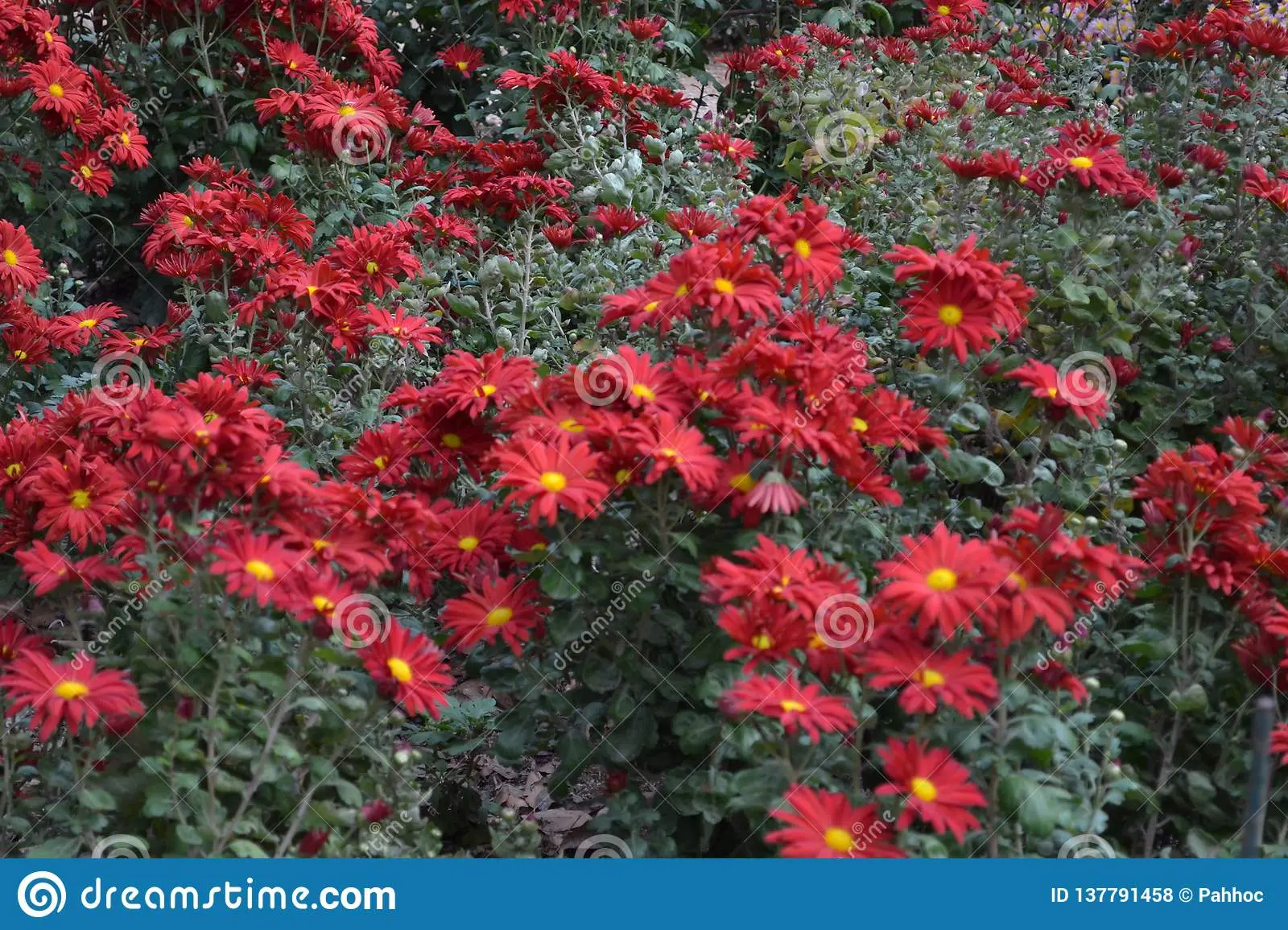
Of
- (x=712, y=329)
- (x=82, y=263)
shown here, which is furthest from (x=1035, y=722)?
(x=82, y=263)

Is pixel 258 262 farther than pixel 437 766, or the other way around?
pixel 258 262

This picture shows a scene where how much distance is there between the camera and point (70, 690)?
6.63 feet

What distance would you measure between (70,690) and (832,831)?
1.22 m

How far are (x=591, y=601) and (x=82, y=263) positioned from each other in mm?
3564

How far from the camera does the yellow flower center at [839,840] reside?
1.94m

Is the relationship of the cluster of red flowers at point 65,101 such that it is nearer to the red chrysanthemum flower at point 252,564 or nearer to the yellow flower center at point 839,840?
the red chrysanthemum flower at point 252,564

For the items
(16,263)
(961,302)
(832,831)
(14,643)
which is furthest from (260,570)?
(16,263)

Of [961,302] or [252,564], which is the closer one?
[252,564]

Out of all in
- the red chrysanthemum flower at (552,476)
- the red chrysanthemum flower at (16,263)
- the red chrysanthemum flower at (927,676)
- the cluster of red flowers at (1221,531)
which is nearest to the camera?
the red chrysanthemum flower at (927,676)

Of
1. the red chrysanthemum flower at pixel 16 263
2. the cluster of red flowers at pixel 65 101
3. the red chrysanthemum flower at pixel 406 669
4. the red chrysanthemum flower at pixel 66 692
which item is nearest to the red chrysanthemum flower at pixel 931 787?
the red chrysanthemum flower at pixel 406 669

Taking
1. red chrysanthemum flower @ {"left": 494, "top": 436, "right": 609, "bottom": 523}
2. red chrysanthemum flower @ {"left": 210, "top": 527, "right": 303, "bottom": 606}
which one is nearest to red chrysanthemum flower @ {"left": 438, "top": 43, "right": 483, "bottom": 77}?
red chrysanthemum flower @ {"left": 494, "top": 436, "right": 609, "bottom": 523}

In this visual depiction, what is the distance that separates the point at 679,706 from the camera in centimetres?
245

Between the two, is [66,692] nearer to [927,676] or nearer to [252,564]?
[252,564]

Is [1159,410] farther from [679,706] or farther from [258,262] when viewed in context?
[258,262]
